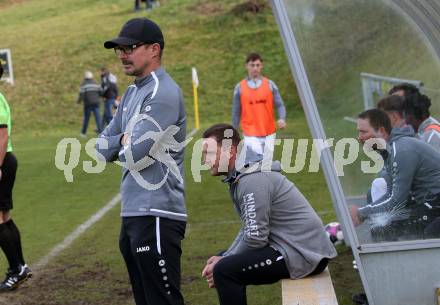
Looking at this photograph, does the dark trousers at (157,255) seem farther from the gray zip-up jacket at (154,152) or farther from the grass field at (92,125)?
the grass field at (92,125)

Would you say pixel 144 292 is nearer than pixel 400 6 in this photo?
Yes

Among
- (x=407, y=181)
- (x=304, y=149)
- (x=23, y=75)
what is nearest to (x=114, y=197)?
(x=304, y=149)

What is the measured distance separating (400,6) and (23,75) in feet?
106

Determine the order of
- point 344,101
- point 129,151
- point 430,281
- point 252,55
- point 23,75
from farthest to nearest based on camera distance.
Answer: point 23,75
point 252,55
point 344,101
point 430,281
point 129,151

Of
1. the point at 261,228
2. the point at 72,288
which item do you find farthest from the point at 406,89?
the point at 72,288

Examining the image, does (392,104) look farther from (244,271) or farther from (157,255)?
(157,255)

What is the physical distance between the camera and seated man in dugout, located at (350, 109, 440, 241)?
6.66 metres

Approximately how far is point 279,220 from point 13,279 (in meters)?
3.47

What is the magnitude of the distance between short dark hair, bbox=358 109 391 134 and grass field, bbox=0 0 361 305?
1.48 m

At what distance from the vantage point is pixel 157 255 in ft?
17.8

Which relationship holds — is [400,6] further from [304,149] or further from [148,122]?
[304,149]

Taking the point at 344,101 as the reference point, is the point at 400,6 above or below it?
above

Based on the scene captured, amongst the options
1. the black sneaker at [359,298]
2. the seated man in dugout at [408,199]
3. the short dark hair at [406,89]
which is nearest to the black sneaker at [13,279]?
the black sneaker at [359,298]

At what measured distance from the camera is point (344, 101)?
24.7 feet
